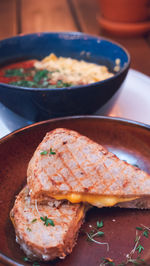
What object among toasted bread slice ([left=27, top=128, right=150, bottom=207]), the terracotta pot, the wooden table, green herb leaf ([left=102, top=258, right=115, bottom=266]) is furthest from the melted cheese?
the terracotta pot

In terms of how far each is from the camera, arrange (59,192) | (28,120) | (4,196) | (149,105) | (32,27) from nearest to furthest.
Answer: (59,192) → (4,196) → (28,120) → (149,105) → (32,27)

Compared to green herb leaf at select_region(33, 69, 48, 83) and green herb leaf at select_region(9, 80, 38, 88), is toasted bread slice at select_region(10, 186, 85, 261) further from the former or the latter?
green herb leaf at select_region(33, 69, 48, 83)

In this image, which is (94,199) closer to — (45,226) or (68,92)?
(45,226)

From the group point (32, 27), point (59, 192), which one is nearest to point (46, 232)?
point (59, 192)

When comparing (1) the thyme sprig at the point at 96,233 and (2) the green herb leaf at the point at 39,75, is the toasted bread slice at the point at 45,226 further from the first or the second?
(2) the green herb leaf at the point at 39,75

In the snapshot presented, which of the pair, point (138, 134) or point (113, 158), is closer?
point (113, 158)

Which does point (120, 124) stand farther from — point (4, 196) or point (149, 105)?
point (4, 196)

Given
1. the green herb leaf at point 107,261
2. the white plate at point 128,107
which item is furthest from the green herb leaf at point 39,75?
the green herb leaf at point 107,261
